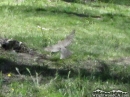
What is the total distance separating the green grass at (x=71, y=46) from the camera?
5.23m

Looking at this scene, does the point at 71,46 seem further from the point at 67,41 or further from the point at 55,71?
the point at 67,41

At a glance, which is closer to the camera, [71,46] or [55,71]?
[55,71]

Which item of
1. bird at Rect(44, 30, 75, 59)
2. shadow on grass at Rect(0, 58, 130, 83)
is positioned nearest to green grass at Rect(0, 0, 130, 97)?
shadow on grass at Rect(0, 58, 130, 83)

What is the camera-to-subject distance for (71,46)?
9.23 metres

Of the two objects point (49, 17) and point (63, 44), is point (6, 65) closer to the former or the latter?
point (63, 44)

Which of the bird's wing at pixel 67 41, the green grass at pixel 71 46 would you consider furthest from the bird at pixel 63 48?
the green grass at pixel 71 46

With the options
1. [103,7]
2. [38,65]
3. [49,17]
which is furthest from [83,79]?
[103,7]

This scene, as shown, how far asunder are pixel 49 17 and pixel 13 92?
8422 mm

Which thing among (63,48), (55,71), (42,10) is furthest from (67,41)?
(42,10)

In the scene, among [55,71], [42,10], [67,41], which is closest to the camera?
[67,41]

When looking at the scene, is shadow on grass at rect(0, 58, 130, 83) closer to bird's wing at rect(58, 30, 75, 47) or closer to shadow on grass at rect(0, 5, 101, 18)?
bird's wing at rect(58, 30, 75, 47)

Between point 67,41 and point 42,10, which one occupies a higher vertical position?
point 67,41

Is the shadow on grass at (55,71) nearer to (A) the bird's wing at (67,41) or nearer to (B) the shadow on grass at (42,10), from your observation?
(A) the bird's wing at (67,41)

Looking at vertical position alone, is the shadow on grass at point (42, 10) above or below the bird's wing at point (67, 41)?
below
